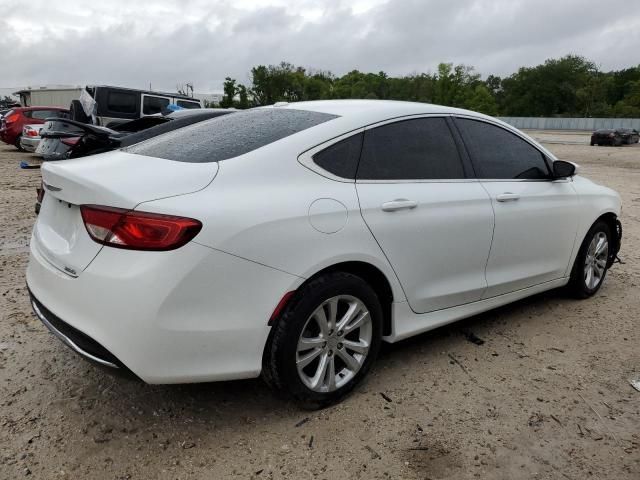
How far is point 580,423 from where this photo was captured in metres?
2.79

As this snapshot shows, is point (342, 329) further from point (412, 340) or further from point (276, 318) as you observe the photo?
point (412, 340)

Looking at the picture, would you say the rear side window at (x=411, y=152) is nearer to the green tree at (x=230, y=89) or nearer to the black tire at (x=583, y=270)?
the black tire at (x=583, y=270)

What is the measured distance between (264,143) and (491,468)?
1.85 meters

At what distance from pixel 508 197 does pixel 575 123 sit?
73.4m

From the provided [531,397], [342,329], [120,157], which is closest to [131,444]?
[342,329]

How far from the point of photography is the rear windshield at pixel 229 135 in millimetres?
2689

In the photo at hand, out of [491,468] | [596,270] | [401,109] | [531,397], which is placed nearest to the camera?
[491,468]

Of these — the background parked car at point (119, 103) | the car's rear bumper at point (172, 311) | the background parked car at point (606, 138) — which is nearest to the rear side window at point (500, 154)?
the car's rear bumper at point (172, 311)

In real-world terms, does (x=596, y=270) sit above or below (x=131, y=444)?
above

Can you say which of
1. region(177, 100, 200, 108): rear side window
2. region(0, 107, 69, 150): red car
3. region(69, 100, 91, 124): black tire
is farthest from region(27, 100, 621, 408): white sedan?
region(0, 107, 69, 150): red car

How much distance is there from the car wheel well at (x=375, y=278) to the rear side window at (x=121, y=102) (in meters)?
13.8

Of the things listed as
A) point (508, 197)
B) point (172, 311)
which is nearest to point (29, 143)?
point (508, 197)

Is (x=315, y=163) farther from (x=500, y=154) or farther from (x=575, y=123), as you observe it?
(x=575, y=123)

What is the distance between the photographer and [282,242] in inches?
95.9
